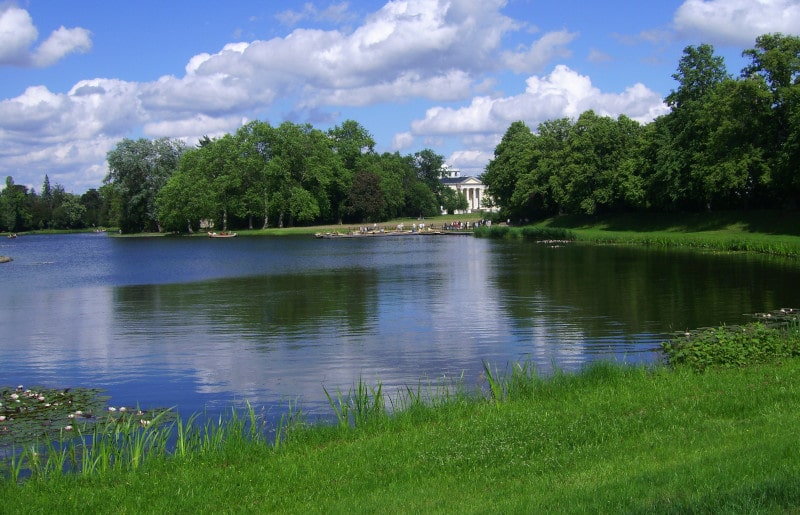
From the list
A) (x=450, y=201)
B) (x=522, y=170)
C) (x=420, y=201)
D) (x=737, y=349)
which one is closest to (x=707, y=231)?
(x=522, y=170)

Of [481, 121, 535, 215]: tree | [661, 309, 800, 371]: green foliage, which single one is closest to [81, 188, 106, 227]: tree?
[481, 121, 535, 215]: tree

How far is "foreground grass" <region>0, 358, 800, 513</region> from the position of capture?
21.7 feet

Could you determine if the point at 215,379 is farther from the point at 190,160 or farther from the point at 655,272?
the point at 190,160

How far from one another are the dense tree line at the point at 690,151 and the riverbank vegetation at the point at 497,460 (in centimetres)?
4547

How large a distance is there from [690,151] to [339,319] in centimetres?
4641

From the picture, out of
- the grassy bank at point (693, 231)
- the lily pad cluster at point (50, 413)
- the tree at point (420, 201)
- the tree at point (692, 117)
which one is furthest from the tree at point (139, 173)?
the lily pad cluster at point (50, 413)

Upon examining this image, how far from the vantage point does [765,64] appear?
54.7 metres

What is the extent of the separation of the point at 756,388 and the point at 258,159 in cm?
10034

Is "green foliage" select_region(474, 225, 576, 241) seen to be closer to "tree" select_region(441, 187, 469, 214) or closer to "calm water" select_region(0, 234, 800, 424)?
"calm water" select_region(0, 234, 800, 424)

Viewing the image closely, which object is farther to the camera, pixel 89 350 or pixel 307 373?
pixel 89 350

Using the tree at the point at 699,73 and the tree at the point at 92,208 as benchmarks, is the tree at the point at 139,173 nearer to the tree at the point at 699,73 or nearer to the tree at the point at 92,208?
the tree at the point at 92,208

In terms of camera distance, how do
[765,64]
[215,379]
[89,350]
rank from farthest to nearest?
[765,64] < [89,350] < [215,379]

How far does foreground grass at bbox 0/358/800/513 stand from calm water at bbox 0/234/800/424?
400 cm

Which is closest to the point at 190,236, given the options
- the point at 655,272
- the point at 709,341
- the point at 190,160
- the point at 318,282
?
the point at 190,160
